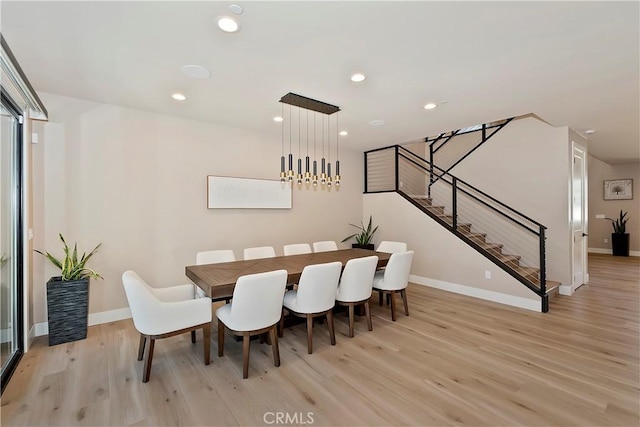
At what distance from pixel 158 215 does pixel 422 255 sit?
441cm

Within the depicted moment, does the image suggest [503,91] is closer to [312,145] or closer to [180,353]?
[312,145]

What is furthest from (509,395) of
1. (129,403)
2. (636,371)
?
(129,403)

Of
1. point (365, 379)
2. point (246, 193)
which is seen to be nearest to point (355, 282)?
point (365, 379)

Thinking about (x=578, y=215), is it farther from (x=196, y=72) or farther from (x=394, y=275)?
(x=196, y=72)

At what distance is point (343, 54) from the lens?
8.27 feet

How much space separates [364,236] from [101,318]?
451 cm

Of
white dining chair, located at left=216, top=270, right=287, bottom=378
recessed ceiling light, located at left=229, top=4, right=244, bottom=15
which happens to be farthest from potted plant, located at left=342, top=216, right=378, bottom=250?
recessed ceiling light, located at left=229, top=4, right=244, bottom=15

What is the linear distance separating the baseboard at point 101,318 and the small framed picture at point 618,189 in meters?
12.1

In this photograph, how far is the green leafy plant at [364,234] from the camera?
622 centimetres

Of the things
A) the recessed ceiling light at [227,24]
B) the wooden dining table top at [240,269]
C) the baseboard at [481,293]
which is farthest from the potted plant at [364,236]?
the recessed ceiling light at [227,24]

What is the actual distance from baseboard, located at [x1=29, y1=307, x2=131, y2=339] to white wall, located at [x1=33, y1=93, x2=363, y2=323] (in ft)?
0.18

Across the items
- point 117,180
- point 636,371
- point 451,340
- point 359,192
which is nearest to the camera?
point 636,371

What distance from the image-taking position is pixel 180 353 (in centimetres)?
290

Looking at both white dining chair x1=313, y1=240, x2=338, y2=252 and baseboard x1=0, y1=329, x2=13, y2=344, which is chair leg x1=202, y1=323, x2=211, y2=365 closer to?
baseboard x1=0, y1=329, x2=13, y2=344
